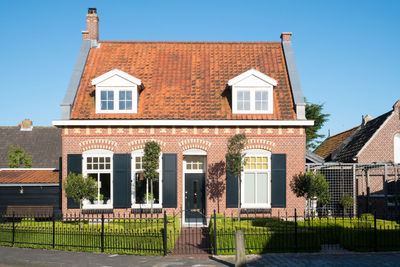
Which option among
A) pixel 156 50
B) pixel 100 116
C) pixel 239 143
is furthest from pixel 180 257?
pixel 156 50

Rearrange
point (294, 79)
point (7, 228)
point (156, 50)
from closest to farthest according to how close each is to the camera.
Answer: point (7, 228)
point (294, 79)
point (156, 50)

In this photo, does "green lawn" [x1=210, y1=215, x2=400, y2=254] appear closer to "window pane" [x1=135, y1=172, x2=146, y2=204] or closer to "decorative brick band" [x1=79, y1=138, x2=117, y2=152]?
"window pane" [x1=135, y1=172, x2=146, y2=204]

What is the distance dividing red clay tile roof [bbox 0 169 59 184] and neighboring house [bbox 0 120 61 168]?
12.4 metres

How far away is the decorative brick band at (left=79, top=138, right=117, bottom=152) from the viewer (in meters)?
17.2

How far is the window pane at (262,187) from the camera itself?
17.5 metres

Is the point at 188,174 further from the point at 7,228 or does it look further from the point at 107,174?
the point at 7,228

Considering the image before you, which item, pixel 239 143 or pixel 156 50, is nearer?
pixel 239 143

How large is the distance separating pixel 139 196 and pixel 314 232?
8022 mm

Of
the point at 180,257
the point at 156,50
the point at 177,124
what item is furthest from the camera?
the point at 156,50

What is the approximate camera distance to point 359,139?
24531 mm

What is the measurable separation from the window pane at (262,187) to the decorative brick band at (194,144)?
2.66 meters

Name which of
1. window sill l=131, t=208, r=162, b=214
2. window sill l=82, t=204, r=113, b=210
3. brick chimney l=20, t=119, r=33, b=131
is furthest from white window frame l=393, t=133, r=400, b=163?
brick chimney l=20, t=119, r=33, b=131

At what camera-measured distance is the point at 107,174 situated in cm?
1734

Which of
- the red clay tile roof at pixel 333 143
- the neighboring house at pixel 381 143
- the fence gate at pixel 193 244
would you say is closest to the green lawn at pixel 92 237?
the fence gate at pixel 193 244
